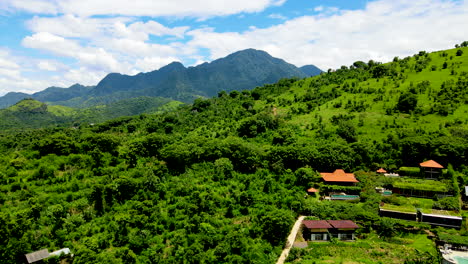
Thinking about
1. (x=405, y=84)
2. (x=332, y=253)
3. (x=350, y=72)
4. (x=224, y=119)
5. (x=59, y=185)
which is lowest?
(x=332, y=253)

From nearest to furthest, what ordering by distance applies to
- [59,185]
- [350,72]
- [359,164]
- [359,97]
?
[59,185] < [359,164] < [359,97] < [350,72]

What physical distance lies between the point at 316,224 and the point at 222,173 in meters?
17.8

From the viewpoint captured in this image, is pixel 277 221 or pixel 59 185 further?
pixel 59 185

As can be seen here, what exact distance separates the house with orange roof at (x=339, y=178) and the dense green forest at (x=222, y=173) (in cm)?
169

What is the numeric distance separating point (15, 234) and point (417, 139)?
59.0m

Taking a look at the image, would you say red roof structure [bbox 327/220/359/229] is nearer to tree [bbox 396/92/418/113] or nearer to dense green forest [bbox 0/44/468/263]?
dense green forest [bbox 0/44/468/263]

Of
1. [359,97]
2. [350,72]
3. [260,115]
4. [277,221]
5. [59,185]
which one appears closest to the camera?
[277,221]

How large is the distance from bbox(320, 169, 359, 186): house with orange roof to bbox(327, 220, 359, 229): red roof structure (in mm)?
9575

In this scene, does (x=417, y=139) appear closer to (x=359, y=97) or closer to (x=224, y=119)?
(x=359, y=97)

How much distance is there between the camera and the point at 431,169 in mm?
45719

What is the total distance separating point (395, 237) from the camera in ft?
113

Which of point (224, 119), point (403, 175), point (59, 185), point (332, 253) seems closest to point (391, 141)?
point (403, 175)

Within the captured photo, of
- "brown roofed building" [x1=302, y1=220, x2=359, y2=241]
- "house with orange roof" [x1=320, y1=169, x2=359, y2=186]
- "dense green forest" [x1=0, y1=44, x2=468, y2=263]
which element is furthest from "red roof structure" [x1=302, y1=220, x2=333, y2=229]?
"house with orange roof" [x1=320, y1=169, x2=359, y2=186]

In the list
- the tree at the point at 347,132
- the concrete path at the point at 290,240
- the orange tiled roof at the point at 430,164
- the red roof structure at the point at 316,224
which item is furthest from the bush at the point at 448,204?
the tree at the point at 347,132
